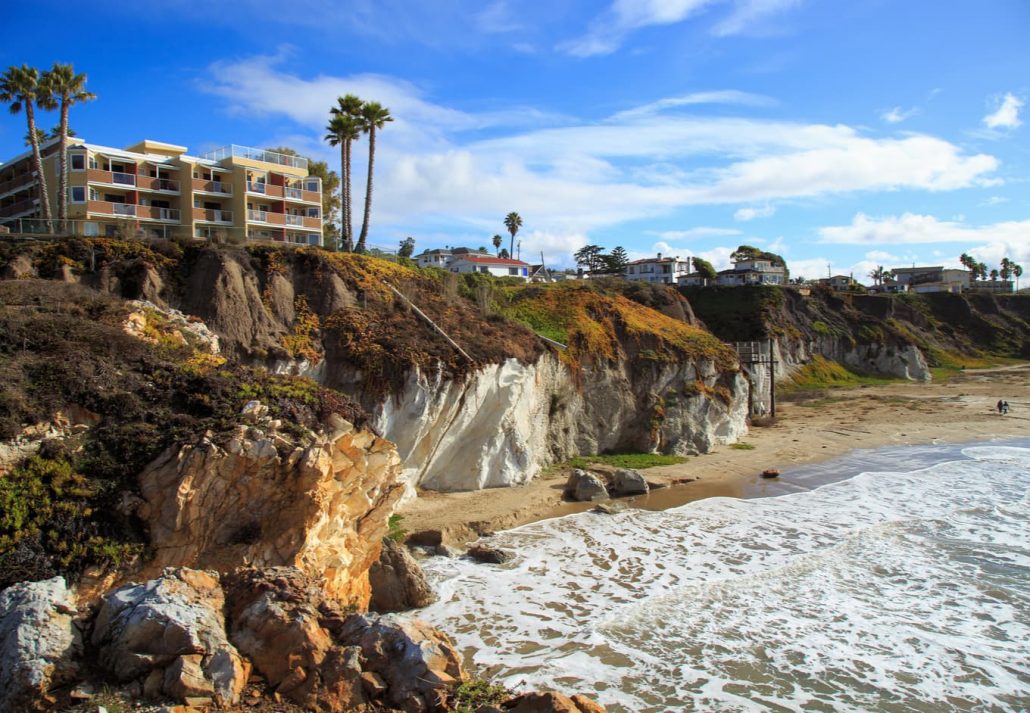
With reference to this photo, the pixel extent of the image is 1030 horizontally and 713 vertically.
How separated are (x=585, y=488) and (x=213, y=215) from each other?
29233 mm

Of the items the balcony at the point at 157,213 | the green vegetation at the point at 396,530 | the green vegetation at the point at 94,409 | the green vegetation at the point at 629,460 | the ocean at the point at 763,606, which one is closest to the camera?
the green vegetation at the point at 94,409

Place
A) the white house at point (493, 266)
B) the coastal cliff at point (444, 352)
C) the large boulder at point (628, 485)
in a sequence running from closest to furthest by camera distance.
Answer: the coastal cliff at point (444, 352)
the large boulder at point (628, 485)
the white house at point (493, 266)

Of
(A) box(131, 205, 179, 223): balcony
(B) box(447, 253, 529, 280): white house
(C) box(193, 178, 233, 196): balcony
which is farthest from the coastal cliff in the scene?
(B) box(447, 253, 529, 280): white house

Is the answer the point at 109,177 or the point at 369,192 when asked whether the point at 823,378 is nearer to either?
the point at 369,192

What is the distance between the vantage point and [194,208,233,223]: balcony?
3944 centimetres

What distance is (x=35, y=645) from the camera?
7723 millimetres

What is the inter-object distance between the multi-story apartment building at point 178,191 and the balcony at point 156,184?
5 centimetres

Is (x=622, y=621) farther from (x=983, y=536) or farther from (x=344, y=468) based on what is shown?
(x=983, y=536)

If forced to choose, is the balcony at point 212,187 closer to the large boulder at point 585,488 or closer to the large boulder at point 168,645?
the large boulder at point 585,488

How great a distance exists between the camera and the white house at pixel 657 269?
9931 cm

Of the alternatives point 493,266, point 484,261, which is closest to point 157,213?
point 493,266

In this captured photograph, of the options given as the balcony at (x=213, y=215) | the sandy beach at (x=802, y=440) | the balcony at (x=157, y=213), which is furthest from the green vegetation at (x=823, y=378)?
the balcony at (x=157, y=213)

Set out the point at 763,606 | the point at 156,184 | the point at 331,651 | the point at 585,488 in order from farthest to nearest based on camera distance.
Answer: the point at 156,184
the point at 585,488
the point at 763,606
the point at 331,651

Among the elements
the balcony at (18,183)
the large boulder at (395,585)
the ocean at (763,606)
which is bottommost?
the ocean at (763,606)
